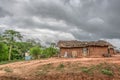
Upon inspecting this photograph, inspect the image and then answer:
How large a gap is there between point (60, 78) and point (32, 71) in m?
4.04

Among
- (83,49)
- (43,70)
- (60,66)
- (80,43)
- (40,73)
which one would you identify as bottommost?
(40,73)

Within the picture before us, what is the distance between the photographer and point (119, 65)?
2641 centimetres

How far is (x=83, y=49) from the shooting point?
43.7 metres

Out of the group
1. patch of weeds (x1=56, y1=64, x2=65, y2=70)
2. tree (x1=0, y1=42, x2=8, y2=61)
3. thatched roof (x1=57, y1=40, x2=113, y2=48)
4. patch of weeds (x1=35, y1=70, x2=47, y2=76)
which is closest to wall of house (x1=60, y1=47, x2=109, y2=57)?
thatched roof (x1=57, y1=40, x2=113, y2=48)

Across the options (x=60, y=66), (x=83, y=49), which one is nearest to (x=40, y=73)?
(x=60, y=66)

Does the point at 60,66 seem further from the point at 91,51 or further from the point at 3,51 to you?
the point at 3,51

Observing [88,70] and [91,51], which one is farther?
[91,51]

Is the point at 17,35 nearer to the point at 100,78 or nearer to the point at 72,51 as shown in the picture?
the point at 72,51

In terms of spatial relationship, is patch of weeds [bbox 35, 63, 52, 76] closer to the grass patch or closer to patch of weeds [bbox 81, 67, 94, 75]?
the grass patch

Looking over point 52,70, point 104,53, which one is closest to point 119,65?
point 52,70

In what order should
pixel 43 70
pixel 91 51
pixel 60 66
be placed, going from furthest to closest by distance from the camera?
1. pixel 91 51
2. pixel 60 66
3. pixel 43 70

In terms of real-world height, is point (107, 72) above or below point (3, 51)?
below

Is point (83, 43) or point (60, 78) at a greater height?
point (83, 43)

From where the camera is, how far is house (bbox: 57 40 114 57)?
42.5 m
